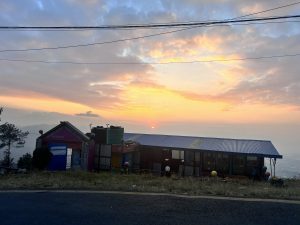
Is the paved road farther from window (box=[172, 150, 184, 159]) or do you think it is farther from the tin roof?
window (box=[172, 150, 184, 159])

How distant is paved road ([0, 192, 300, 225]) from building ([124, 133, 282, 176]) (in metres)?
24.3

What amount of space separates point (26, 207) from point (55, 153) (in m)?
24.1

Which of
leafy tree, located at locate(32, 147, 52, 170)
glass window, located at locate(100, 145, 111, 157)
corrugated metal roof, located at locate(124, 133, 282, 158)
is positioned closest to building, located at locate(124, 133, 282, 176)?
corrugated metal roof, located at locate(124, 133, 282, 158)

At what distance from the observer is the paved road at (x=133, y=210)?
9633mm

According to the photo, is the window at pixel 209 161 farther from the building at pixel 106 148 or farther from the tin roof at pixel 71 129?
the tin roof at pixel 71 129

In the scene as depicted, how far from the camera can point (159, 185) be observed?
1619 centimetres

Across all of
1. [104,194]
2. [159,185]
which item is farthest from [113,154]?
[104,194]

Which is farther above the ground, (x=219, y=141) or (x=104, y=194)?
(x=219, y=141)

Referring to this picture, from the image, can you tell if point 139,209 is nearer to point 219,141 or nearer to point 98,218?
point 98,218

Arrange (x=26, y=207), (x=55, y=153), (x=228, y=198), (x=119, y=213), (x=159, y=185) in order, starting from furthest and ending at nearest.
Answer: (x=55, y=153)
(x=159, y=185)
(x=228, y=198)
(x=26, y=207)
(x=119, y=213)

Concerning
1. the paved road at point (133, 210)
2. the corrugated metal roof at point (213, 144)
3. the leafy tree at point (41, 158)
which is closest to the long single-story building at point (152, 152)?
the corrugated metal roof at point (213, 144)

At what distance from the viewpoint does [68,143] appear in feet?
116

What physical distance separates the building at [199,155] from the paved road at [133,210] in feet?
79.7

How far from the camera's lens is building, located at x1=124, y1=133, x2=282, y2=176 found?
35969 millimetres
